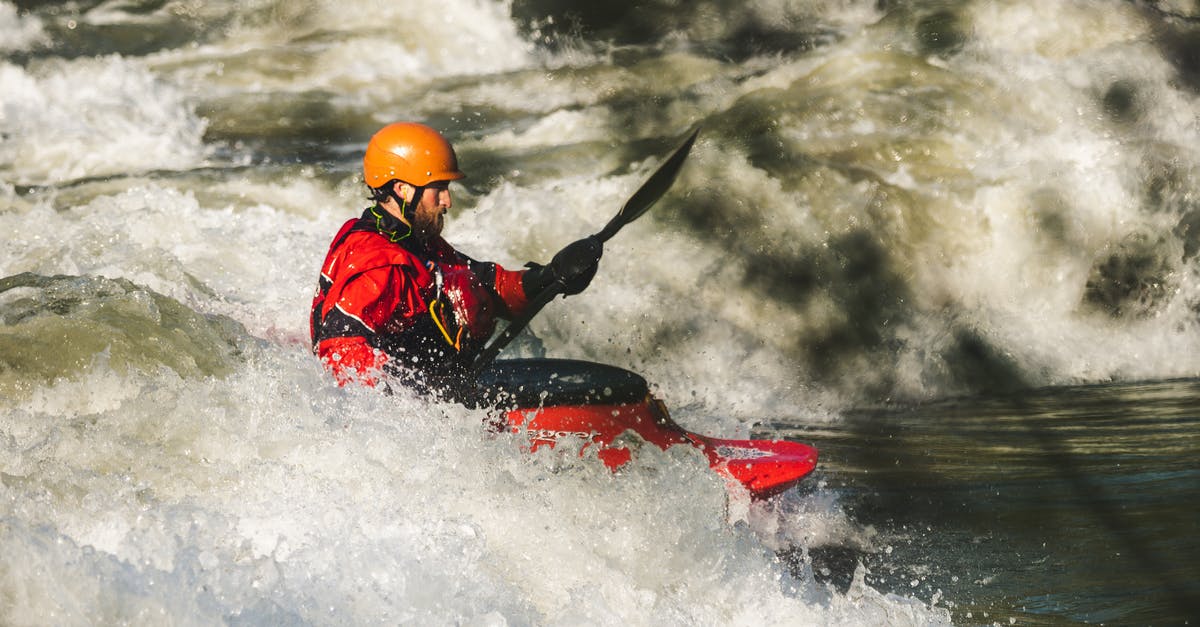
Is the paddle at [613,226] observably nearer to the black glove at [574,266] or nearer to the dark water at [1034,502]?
the black glove at [574,266]

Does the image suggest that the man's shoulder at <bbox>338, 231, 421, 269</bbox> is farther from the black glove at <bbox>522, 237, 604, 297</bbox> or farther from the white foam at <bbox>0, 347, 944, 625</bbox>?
the black glove at <bbox>522, 237, 604, 297</bbox>

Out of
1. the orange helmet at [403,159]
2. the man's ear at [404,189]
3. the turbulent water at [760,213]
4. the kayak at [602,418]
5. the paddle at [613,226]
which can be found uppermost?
the orange helmet at [403,159]

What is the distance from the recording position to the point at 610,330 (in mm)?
6309

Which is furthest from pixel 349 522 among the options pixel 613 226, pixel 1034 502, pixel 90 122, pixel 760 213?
pixel 90 122

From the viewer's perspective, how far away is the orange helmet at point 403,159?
3.46 m

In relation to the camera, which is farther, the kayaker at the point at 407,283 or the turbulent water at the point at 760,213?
the turbulent water at the point at 760,213

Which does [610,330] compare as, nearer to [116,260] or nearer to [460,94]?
[460,94]

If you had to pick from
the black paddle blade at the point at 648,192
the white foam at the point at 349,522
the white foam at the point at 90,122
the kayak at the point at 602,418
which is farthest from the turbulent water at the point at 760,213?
the black paddle blade at the point at 648,192

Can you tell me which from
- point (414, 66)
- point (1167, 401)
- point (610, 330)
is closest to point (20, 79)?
point (414, 66)

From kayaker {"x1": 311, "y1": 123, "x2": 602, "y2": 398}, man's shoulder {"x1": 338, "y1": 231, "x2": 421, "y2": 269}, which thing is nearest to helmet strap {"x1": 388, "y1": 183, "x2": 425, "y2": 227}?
kayaker {"x1": 311, "y1": 123, "x2": 602, "y2": 398}

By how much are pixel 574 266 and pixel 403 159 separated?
64 centimetres

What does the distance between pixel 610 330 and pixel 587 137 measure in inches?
52.4

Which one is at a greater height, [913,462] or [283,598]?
[283,598]

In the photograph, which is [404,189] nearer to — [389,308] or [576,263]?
[389,308]
